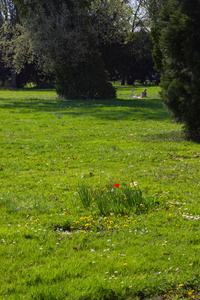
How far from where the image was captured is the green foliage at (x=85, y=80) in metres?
29.3

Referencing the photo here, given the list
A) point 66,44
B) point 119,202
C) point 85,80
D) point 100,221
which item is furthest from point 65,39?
point 100,221

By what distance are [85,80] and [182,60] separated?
1708 centimetres

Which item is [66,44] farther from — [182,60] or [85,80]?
[182,60]

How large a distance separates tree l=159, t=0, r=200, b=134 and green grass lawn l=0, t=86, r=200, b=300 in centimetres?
141

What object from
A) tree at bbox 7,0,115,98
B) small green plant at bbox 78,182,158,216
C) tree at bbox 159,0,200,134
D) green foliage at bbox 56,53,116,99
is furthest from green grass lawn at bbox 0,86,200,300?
green foliage at bbox 56,53,116,99

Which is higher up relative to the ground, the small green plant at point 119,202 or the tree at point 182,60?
the tree at point 182,60

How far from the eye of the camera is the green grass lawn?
4230 millimetres

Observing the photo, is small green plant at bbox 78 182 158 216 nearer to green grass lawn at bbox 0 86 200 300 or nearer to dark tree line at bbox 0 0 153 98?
green grass lawn at bbox 0 86 200 300

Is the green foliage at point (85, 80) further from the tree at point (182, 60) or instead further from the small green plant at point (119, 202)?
the small green plant at point (119, 202)

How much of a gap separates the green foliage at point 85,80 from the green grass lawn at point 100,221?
1763 centimetres

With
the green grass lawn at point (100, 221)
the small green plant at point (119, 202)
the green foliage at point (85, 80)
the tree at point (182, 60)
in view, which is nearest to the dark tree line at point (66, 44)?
the green foliage at point (85, 80)

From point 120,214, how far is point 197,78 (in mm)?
7786

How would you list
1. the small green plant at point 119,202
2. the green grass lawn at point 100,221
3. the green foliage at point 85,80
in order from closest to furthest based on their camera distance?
the green grass lawn at point 100,221, the small green plant at point 119,202, the green foliage at point 85,80

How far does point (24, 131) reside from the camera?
15.8 metres
